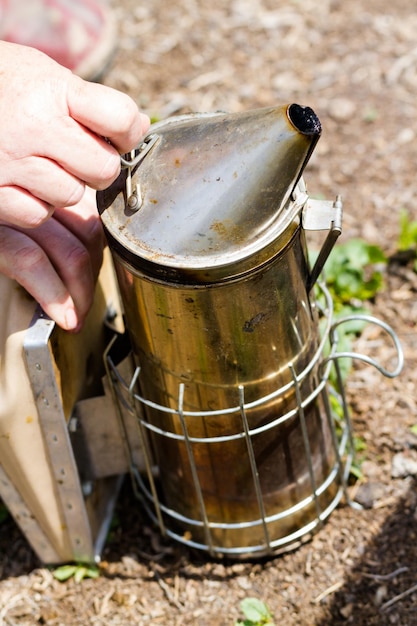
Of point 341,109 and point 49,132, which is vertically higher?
point 49,132

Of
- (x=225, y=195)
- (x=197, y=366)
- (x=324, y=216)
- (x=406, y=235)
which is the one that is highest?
(x=225, y=195)

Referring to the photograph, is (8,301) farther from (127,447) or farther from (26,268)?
(127,447)

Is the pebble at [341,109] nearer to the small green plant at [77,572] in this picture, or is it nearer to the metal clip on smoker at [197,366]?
the metal clip on smoker at [197,366]

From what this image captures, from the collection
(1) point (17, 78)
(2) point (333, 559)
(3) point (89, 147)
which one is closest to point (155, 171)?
(3) point (89, 147)

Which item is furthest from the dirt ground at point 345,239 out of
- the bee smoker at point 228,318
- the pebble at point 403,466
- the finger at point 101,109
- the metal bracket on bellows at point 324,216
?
the finger at point 101,109

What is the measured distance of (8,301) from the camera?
60.7 inches

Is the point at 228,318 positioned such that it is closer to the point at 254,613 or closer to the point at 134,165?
the point at 134,165

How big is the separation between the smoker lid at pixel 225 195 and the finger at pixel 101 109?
10 centimetres

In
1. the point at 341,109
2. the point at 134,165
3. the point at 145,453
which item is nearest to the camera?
Answer: the point at 134,165

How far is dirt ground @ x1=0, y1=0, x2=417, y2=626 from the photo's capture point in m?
1.76

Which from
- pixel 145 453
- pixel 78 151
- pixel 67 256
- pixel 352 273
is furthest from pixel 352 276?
pixel 78 151

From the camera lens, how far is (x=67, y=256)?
4.99 feet

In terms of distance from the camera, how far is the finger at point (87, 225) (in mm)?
1565

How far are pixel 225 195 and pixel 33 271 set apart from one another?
381 mm
